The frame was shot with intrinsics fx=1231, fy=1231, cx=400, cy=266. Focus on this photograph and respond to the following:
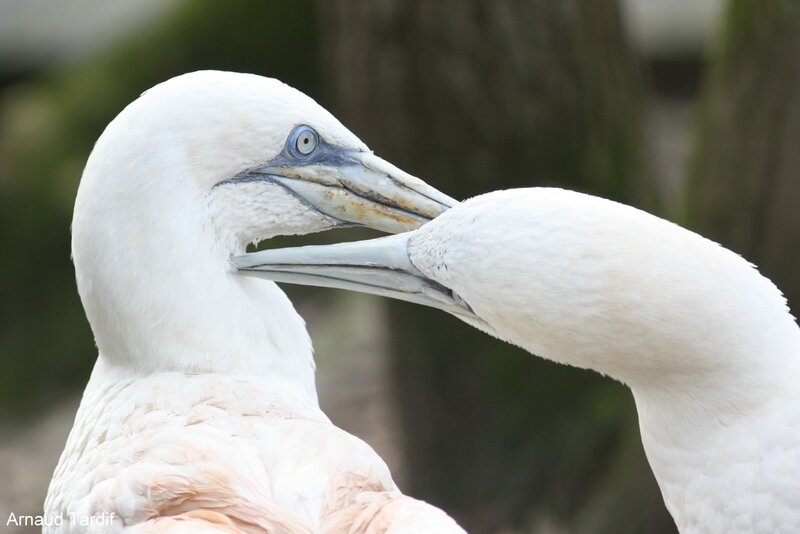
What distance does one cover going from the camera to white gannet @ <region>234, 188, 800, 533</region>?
2.61 metres

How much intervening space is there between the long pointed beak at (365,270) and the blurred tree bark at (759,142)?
254 centimetres

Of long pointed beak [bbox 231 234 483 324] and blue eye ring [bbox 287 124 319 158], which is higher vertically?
blue eye ring [bbox 287 124 319 158]

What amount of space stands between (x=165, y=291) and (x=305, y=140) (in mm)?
580

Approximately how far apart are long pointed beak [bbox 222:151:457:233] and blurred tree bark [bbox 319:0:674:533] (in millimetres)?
2186

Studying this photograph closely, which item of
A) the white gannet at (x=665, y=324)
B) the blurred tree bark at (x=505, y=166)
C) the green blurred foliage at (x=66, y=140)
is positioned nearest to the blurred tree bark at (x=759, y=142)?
the blurred tree bark at (x=505, y=166)

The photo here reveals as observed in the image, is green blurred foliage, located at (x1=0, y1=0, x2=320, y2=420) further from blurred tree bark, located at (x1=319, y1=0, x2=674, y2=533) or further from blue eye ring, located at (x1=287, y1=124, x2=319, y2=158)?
blue eye ring, located at (x1=287, y1=124, x2=319, y2=158)

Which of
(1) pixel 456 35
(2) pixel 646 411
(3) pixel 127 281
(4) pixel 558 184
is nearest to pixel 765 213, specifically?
(4) pixel 558 184

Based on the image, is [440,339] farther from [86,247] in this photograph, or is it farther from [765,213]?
[86,247]

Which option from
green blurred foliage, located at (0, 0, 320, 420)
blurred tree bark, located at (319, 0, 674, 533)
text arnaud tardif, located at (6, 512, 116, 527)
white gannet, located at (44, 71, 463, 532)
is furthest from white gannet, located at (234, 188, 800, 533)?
green blurred foliage, located at (0, 0, 320, 420)

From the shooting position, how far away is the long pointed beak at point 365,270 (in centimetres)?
300

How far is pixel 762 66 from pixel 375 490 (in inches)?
116

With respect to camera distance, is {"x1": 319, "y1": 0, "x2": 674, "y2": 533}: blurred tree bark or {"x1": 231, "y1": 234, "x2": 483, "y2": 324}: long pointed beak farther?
{"x1": 319, "y1": 0, "x2": 674, "y2": 533}: blurred tree bark

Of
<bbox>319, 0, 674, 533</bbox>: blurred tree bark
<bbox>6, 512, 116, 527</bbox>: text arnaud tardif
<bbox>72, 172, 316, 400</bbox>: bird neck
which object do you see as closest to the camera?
<bbox>6, 512, 116, 527</bbox>: text arnaud tardif

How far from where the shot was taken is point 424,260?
9.74ft
